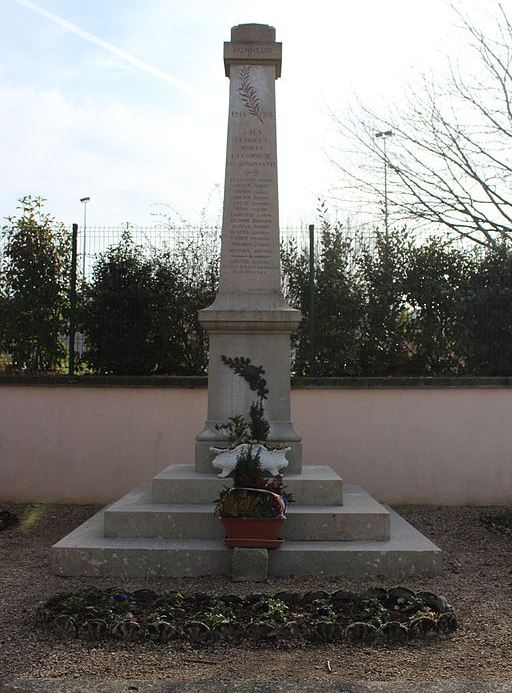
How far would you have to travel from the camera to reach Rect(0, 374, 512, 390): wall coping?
29.6 ft

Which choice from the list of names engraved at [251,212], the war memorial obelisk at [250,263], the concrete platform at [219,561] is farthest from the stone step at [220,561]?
the list of names engraved at [251,212]

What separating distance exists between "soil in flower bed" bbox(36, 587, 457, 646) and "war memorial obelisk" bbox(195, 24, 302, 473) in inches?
Answer: 91.3

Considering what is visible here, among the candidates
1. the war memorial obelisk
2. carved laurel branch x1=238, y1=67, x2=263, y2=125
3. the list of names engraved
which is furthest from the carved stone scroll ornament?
carved laurel branch x1=238, y1=67, x2=263, y2=125

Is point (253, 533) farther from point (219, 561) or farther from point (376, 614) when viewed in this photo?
point (376, 614)

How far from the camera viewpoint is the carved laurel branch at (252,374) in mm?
7160

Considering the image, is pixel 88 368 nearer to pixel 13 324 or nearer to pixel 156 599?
pixel 13 324

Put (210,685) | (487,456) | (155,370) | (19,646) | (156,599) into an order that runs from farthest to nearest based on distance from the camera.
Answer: (155,370) < (487,456) < (156,599) < (19,646) < (210,685)

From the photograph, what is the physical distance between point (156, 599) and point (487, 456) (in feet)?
17.9

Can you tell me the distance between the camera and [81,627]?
421 centimetres

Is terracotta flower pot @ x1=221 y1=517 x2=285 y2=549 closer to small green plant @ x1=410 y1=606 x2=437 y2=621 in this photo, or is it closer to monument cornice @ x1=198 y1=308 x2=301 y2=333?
small green plant @ x1=410 y1=606 x2=437 y2=621

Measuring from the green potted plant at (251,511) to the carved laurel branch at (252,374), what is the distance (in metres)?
1.74

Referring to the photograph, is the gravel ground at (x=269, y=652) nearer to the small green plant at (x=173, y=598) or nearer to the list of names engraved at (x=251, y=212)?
the small green plant at (x=173, y=598)

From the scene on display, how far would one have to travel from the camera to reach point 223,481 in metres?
6.43

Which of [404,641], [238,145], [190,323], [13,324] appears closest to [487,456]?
[190,323]
